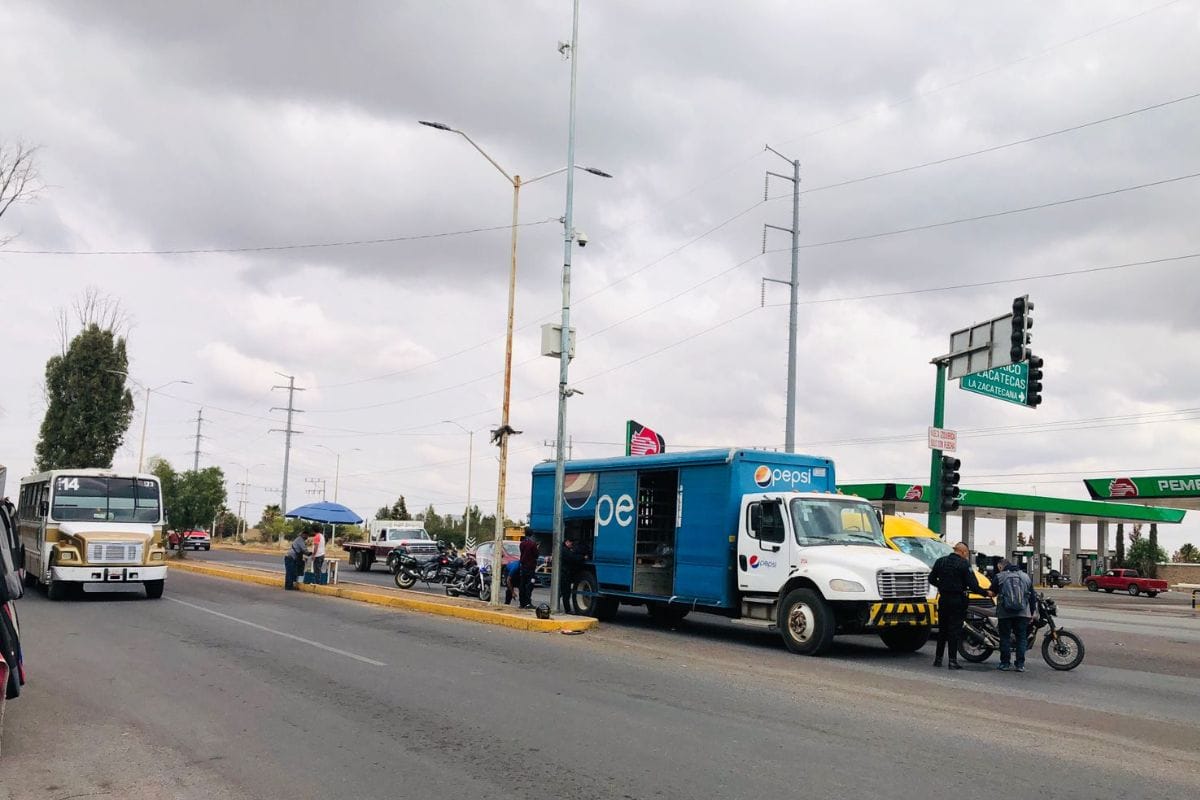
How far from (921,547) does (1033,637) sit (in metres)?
5.26

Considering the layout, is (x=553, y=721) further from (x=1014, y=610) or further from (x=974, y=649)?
(x=974, y=649)

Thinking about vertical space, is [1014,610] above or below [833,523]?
below

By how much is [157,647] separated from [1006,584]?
1167 cm

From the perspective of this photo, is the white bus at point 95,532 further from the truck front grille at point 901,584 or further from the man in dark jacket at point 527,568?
the truck front grille at point 901,584

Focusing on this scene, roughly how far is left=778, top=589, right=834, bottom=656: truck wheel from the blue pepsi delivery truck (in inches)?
0.7

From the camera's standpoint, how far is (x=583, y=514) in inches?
794

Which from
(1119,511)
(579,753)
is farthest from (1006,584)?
(1119,511)

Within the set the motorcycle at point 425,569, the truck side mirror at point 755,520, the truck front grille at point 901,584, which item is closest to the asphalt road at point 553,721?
the truck front grille at point 901,584

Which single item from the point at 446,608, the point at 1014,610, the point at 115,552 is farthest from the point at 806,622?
the point at 115,552

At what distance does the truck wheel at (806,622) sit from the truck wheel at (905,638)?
148cm

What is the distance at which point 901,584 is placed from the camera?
14.7 m

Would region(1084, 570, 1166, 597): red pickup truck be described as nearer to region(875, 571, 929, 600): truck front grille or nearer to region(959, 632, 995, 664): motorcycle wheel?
region(959, 632, 995, 664): motorcycle wheel

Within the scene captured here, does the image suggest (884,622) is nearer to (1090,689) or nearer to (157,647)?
(1090,689)

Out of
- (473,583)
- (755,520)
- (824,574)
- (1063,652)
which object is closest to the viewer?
(1063,652)
